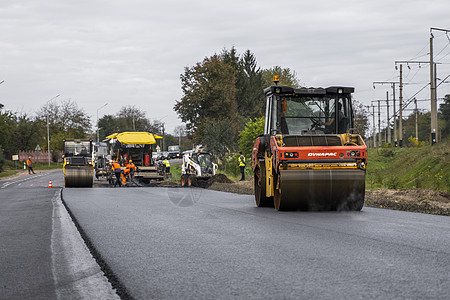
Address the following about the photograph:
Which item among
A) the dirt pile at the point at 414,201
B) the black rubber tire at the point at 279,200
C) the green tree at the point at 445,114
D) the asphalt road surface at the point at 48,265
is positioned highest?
the green tree at the point at 445,114

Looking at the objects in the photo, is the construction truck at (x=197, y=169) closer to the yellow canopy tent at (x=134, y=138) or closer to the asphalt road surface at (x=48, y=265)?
the yellow canopy tent at (x=134, y=138)

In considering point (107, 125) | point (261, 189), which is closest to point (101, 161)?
point (261, 189)

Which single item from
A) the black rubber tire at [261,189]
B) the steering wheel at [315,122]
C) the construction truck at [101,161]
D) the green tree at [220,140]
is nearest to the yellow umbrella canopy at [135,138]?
the construction truck at [101,161]

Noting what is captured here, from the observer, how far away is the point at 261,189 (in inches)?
544

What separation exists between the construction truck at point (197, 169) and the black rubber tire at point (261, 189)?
17.5 meters

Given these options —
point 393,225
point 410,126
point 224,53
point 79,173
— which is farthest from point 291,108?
point 410,126

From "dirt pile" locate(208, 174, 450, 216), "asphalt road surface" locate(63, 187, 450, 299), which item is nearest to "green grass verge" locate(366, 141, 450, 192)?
"dirt pile" locate(208, 174, 450, 216)

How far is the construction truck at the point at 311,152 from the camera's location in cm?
1173

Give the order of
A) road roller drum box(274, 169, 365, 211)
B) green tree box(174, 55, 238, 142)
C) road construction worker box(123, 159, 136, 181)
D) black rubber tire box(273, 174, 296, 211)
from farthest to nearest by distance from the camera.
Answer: green tree box(174, 55, 238, 142), road construction worker box(123, 159, 136, 181), black rubber tire box(273, 174, 296, 211), road roller drum box(274, 169, 365, 211)

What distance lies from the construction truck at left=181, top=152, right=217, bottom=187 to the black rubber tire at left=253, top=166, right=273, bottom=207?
57.5 ft

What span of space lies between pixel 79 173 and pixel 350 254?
2463cm

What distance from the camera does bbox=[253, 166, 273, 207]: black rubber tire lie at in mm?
13641

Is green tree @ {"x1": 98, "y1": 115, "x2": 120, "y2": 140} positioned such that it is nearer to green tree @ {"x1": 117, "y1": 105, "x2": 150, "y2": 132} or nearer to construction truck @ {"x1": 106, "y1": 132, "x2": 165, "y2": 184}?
green tree @ {"x1": 117, "y1": 105, "x2": 150, "y2": 132}

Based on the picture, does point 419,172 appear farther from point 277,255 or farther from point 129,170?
point 277,255
